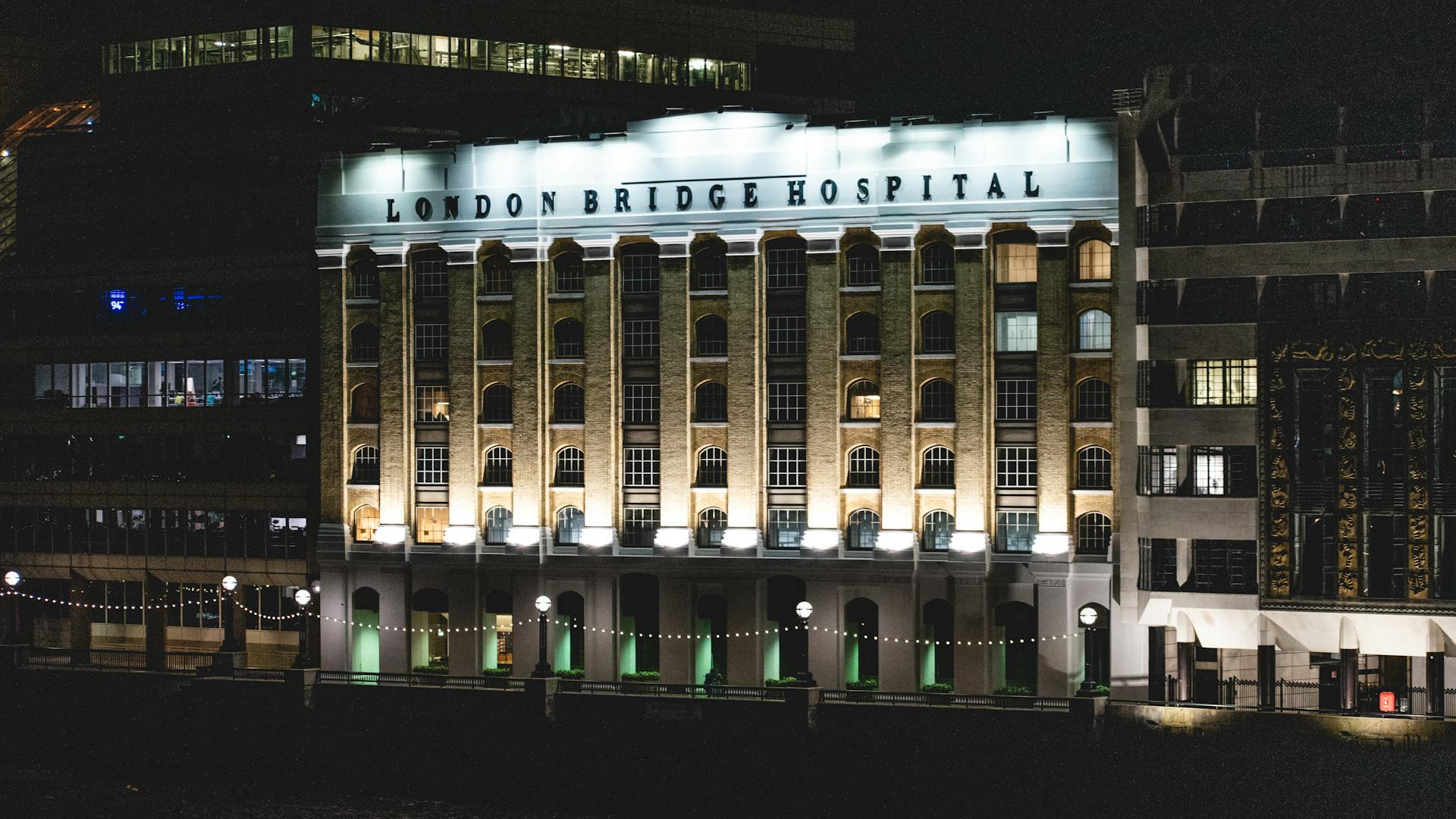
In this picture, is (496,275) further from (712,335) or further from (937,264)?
(937,264)

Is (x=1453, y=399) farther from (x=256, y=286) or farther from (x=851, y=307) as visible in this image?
(x=256, y=286)

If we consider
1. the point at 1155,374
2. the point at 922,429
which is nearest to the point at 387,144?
the point at 922,429

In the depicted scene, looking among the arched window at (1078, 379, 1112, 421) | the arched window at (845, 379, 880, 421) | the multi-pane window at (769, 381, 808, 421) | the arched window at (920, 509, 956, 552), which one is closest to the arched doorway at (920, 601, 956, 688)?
the arched window at (920, 509, 956, 552)

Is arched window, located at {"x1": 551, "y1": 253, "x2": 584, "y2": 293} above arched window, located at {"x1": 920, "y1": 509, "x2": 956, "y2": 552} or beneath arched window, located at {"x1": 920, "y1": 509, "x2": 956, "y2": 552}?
above

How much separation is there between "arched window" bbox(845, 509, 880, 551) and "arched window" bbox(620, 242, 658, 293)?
36.6 feet

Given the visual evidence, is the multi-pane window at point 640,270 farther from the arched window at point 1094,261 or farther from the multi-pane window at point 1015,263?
the arched window at point 1094,261

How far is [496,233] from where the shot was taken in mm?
66375

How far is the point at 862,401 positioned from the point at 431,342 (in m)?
16.8

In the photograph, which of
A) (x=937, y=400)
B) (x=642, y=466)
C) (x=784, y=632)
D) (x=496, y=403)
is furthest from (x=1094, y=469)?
(x=496, y=403)

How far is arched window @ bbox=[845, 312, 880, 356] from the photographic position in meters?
63.3

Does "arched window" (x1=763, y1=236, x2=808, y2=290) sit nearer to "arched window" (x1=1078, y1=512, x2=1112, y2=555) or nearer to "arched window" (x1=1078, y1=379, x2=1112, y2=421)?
"arched window" (x1=1078, y1=379, x2=1112, y2=421)

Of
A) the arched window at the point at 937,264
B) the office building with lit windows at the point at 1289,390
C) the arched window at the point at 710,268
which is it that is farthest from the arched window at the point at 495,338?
the office building with lit windows at the point at 1289,390

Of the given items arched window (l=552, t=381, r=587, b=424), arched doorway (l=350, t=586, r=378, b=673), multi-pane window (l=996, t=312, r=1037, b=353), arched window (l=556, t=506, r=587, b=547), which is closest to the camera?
multi-pane window (l=996, t=312, r=1037, b=353)

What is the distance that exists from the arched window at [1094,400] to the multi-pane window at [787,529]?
10402 mm
